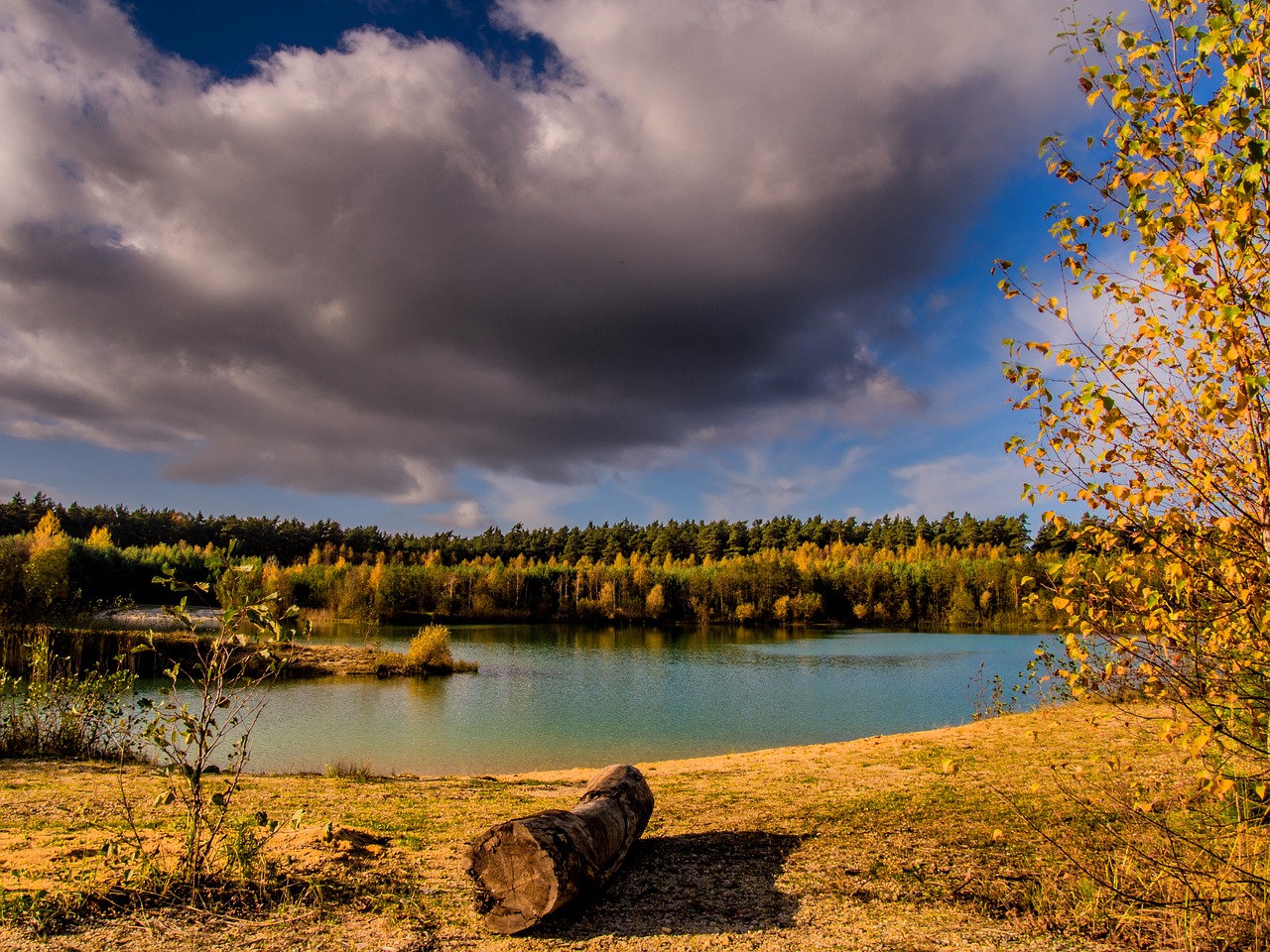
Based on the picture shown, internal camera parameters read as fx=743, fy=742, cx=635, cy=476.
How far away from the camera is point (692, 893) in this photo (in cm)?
650

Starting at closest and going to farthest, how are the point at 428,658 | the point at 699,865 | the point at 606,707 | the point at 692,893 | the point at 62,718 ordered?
the point at 692,893 < the point at 699,865 < the point at 62,718 < the point at 606,707 < the point at 428,658

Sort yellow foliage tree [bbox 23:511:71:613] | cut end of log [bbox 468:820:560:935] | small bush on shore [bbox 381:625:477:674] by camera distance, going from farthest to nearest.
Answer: yellow foliage tree [bbox 23:511:71:613], small bush on shore [bbox 381:625:477:674], cut end of log [bbox 468:820:560:935]

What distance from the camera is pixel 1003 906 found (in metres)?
6.13

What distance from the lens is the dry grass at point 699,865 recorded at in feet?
18.3

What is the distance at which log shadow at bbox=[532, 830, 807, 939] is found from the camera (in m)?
5.83

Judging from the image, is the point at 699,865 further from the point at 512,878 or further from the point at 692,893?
the point at 512,878

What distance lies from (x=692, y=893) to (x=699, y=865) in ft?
2.54

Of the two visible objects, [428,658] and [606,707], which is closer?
[606,707]

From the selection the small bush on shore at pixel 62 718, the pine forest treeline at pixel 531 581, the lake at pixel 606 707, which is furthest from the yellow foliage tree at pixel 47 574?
the small bush on shore at pixel 62 718

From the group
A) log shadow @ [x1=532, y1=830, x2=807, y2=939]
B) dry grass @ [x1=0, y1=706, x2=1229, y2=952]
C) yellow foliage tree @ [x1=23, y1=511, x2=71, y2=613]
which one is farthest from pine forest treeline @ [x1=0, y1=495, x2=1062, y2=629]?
log shadow @ [x1=532, y1=830, x2=807, y2=939]

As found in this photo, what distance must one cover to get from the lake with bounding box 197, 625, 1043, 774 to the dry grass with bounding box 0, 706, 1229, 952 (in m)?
6.40

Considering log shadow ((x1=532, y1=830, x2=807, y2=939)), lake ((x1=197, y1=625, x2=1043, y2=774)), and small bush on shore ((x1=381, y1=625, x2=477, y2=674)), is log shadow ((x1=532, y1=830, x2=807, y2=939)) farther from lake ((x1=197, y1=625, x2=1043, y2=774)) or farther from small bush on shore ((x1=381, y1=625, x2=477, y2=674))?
small bush on shore ((x1=381, y1=625, x2=477, y2=674))

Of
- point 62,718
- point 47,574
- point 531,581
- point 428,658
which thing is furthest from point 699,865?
point 531,581

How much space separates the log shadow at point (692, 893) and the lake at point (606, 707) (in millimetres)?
9675
